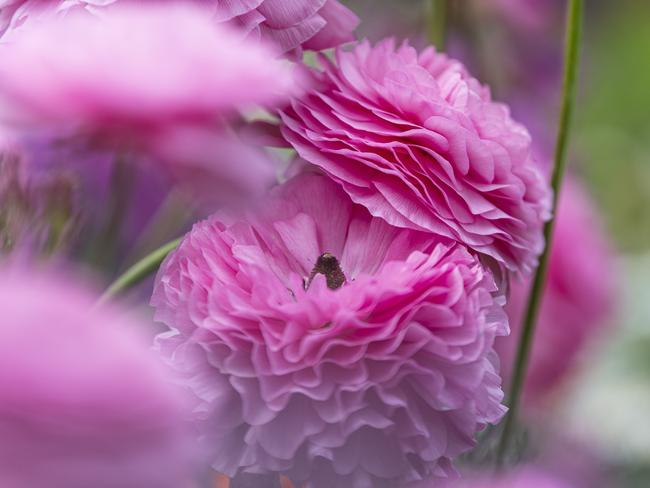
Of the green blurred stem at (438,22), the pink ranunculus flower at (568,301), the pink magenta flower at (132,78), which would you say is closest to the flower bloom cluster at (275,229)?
the pink magenta flower at (132,78)

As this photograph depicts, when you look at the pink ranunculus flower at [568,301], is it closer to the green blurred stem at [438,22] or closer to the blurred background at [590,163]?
the blurred background at [590,163]

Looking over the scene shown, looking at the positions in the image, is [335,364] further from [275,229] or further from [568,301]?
[568,301]

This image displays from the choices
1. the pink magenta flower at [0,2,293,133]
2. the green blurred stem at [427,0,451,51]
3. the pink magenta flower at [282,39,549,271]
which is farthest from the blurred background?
the pink magenta flower at [0,2,293,133]

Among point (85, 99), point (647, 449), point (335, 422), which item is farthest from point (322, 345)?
point (647, 449)

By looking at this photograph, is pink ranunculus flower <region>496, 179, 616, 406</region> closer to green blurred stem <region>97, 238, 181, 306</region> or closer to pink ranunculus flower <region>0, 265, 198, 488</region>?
green blurred stem <region>97, 238, 181, 306</region>

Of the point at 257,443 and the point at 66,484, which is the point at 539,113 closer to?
the point at 257,443

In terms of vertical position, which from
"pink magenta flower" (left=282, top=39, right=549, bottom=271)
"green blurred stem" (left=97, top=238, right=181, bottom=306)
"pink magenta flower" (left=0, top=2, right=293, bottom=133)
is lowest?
"green blurred stem" (left=97, top=238, right=181, bottom=306)
